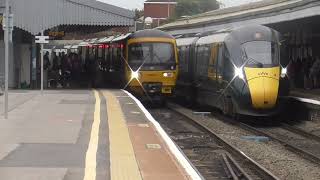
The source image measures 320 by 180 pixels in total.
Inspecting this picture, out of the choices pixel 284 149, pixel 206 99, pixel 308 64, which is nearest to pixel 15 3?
pixel 206 99

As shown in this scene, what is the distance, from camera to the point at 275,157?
14.4 metres

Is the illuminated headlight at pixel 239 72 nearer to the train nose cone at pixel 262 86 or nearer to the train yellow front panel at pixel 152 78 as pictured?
the train nose cone at pixel 262 86

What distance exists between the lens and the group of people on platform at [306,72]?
1085 inches

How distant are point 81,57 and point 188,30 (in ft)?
24.6

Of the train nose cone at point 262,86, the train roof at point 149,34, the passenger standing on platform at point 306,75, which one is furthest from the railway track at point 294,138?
the passenger standing on platform at point 306,75

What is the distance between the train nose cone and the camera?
2011 centimetres

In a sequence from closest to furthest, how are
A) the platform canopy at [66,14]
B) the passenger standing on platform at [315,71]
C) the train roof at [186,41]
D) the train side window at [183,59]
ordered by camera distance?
the passenger standing on platform at [315,71] < the train roof at [186,41] < the train side window at [183,59] < the platform canopy at [66,14]

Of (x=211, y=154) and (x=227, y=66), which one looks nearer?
(x=211, y=154)

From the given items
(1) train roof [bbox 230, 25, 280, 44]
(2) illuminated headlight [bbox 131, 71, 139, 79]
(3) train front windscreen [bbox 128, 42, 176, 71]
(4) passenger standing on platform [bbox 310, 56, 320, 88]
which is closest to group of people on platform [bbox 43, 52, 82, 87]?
(3) train front windscreen [bbox 128, 42, 176, 71]

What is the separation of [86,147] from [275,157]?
4862mm

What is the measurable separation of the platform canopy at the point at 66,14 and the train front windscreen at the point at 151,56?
21.3 ft

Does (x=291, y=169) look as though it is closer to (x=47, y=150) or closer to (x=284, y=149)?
(x=284, y=149)

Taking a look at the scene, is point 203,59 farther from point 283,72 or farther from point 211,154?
point 211,154

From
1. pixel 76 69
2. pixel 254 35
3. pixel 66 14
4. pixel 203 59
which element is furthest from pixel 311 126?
pixel 76 69
